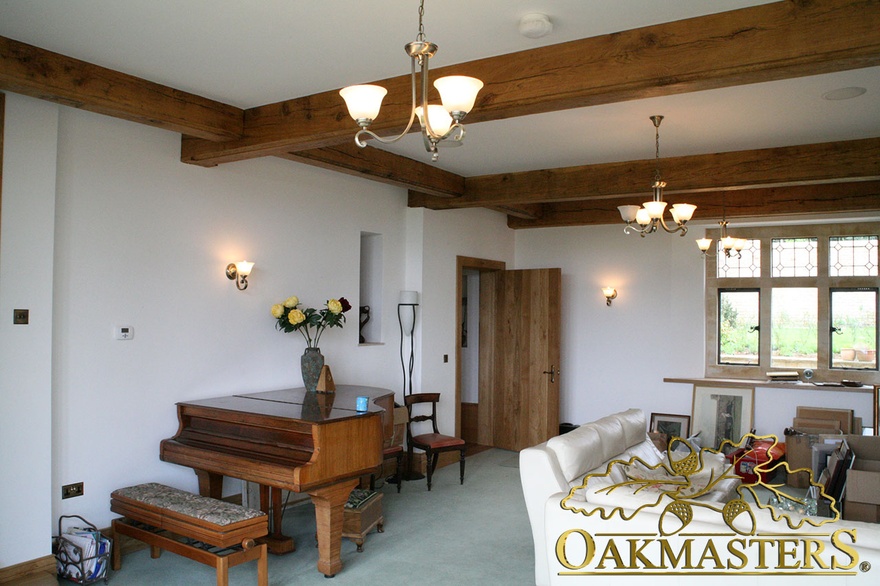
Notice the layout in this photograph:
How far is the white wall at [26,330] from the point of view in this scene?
3688 millimetres

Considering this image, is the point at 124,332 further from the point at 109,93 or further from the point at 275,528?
the point at 275,528

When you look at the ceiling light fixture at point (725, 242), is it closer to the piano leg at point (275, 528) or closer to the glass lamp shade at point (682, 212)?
the glass lamp shade at point (682, 212)

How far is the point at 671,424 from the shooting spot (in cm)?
764

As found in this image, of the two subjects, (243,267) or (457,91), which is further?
(243,267)

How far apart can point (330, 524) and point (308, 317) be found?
1748mm

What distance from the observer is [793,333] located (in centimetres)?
750

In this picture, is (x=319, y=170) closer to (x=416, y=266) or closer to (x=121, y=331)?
(x=416, y=266)

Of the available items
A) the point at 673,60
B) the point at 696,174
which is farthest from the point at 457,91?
the point at 696,174

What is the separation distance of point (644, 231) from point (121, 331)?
3.78 metres

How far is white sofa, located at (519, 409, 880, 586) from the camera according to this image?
7.85 ft

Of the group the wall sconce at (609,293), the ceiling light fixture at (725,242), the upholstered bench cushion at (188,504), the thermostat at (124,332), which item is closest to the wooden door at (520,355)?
the wall sconce at (609,293)

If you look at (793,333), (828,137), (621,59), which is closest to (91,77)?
(621,59)

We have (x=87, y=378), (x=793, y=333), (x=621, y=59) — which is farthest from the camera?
(x=793, y=333)

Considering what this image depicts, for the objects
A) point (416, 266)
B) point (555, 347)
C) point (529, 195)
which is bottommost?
point (555, 347)
